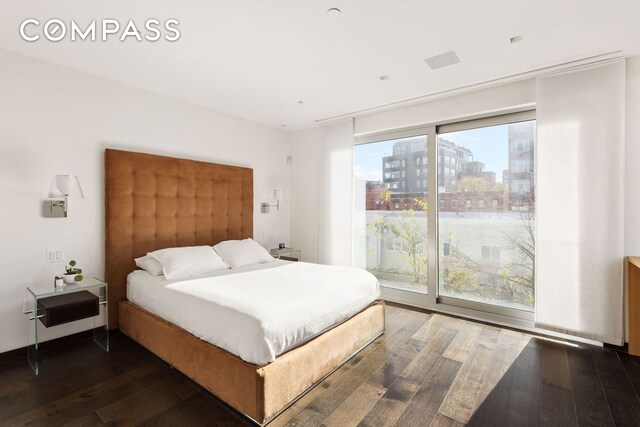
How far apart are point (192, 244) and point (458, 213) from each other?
10.8 ft

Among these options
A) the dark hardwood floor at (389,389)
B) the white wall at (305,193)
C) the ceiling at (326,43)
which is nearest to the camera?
the dark hardwood floor at (389,389)

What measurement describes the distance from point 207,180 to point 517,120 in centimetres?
367

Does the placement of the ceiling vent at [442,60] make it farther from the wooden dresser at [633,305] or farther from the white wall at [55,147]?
the white wall at [55,147]

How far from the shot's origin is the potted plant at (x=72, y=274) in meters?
2.63

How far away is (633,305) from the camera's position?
101 inches

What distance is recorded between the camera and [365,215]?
454cm

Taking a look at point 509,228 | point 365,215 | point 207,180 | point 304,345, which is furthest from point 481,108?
point 207,180

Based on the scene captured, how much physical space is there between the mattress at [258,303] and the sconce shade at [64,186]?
943mm

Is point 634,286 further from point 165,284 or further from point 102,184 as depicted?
point 102,184

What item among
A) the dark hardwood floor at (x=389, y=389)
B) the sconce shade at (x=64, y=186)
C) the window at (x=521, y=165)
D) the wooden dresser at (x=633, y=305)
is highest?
the window at (x=521, y=165)

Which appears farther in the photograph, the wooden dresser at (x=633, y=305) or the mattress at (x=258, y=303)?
the wooden dresser at (x=633, y=305)

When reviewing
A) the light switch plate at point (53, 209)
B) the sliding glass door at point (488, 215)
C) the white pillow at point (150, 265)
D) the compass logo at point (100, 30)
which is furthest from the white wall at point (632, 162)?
the light switch plate at point (53, 209)

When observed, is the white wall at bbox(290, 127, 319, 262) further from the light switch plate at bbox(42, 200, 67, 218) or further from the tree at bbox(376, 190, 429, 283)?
the light switch plate at bbox(42, 200, 67, 218)

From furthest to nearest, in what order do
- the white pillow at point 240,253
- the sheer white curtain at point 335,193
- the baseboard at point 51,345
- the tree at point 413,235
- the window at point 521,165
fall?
the sheer white curtain at point 335,193
the tree at point 413,235
the white pillow at point 240,253
the window at point 521,165
the baseboard at point 51,345
